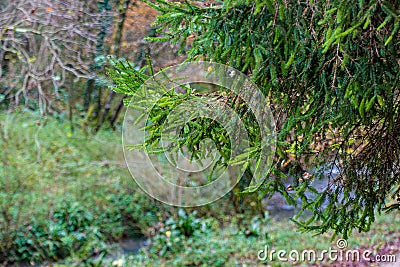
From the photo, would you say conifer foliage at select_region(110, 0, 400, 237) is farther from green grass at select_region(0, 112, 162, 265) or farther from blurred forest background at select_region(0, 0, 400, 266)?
green grass at select_region(0, 112, 162, 265)

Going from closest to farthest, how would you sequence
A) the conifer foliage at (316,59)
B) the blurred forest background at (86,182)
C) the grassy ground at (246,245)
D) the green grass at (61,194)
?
the conifer foliage at (316,59) < the grassy ground at (246,245) < the blurred forest background at (86,182) < the green grass at (61,194)

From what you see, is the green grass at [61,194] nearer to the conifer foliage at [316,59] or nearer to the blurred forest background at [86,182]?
the blurred forest background at [86,182]

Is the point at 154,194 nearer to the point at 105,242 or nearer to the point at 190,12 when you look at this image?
the point at 105,242

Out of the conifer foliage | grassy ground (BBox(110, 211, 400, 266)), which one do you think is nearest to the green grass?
grassy ground (BBox(110, 211, 400, 266))

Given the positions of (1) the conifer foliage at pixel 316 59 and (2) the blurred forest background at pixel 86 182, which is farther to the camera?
(2) the blurred forest background at pixel 86 182

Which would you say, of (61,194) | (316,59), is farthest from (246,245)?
(316,59)

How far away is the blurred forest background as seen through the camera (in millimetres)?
5969

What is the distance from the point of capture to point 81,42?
6234mm

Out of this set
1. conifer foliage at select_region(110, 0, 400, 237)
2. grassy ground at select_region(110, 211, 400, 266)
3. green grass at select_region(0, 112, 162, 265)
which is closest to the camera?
conifer foliage at select_region(110, 0, 400, 237)

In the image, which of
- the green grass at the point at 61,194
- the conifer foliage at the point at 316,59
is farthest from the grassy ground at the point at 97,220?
the conifer foliage at the point at 316,59

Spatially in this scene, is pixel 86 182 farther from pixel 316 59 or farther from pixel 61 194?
pixel 316 59

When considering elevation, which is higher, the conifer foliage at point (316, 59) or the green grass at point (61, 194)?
the conifer foliage at point (316, 59)

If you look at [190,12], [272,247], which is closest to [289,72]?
[190,12]

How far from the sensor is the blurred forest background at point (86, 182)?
19.6 ft
